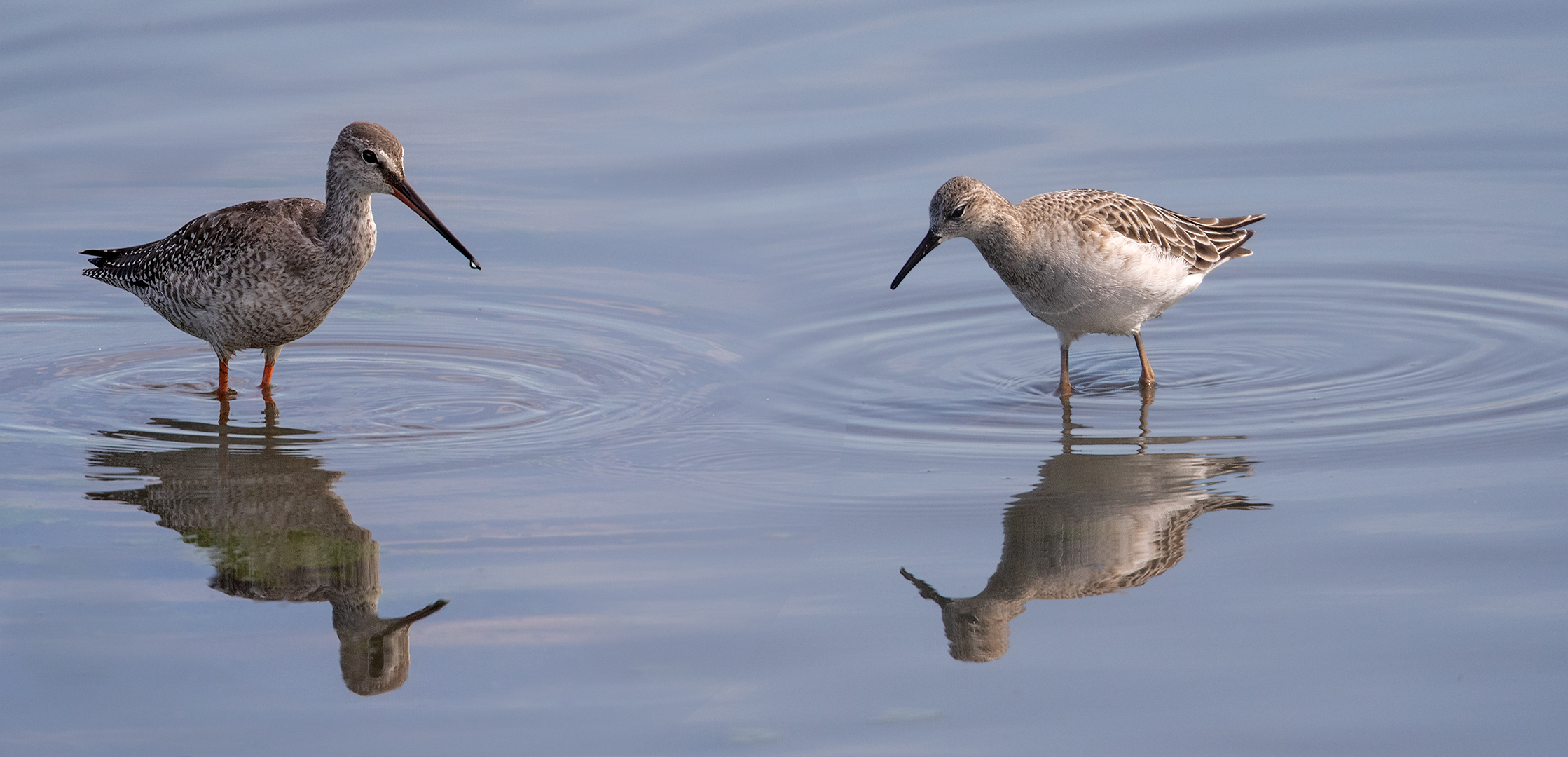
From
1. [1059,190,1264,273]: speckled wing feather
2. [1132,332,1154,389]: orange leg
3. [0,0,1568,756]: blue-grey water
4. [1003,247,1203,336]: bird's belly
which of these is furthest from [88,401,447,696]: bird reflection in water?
[1059,190,1264,273]: speckled wing feather

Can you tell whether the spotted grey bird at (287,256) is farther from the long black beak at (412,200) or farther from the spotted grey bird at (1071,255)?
the spotted grey bird at (1071,255)

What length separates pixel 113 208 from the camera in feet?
37.8

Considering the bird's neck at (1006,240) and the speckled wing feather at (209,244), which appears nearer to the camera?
the speckled wing feather at (209,244)

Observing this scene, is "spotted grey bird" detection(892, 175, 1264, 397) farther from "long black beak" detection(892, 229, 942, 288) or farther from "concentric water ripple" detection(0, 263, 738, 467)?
"concentric water ripple" detection(0, 263, 738, 467)

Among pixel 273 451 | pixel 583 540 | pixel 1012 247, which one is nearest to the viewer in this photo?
pixel 583 540

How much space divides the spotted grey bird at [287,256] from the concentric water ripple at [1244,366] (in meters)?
2.32

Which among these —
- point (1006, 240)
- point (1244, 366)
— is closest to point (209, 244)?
point (1006, 240)

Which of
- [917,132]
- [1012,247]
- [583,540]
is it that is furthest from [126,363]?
[917,132]

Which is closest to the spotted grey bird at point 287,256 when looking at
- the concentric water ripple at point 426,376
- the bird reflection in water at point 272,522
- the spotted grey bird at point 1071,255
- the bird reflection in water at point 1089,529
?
the concentric water ripple at point 426,376

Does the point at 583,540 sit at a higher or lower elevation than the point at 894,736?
A: higher

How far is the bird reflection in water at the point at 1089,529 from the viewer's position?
5.82 m

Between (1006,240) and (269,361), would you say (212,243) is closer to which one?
(269,361)

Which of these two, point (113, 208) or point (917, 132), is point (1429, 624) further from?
point (113, 208)

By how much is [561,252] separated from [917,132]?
305 centimetres
